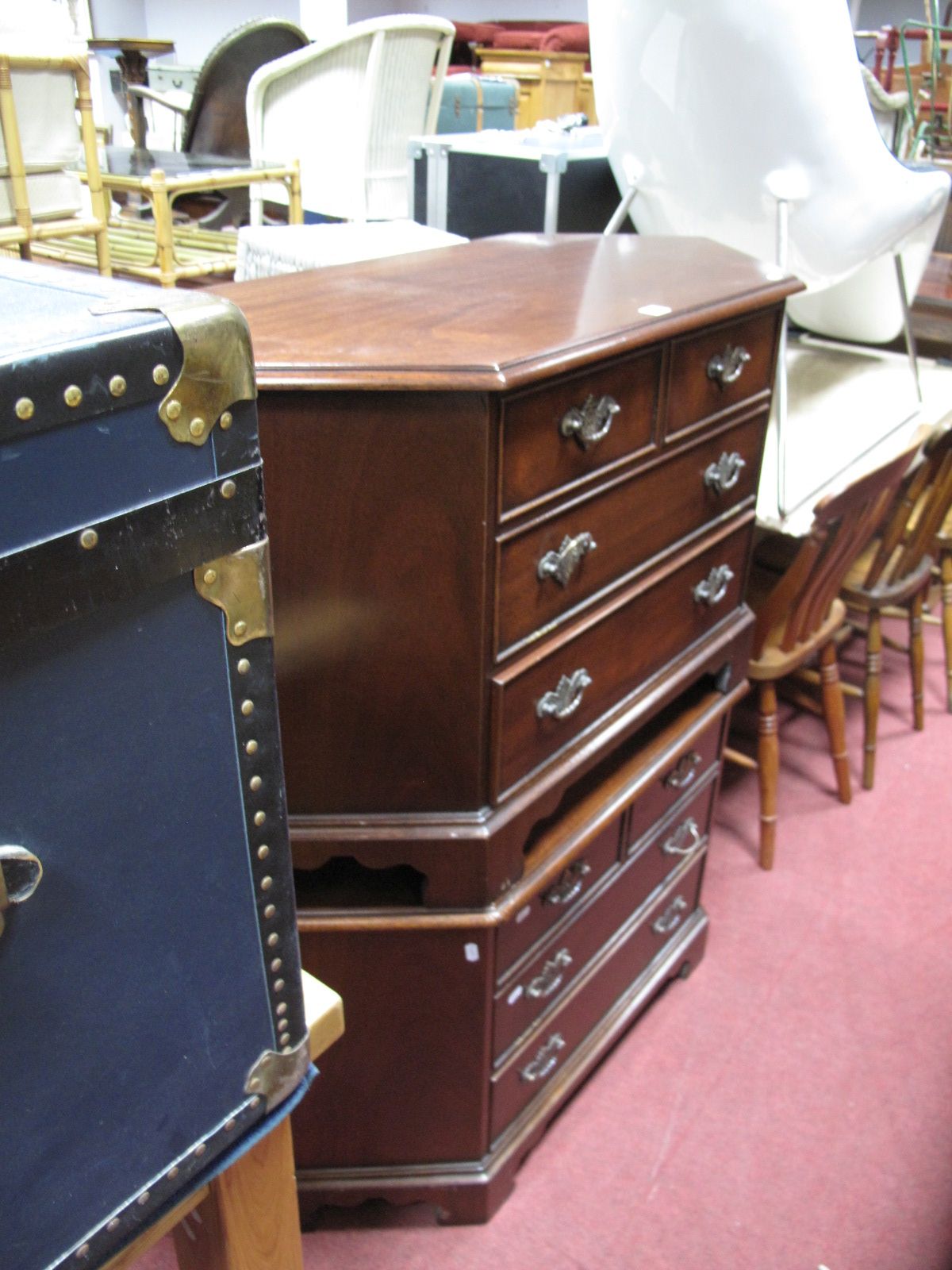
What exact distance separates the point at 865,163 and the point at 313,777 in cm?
129

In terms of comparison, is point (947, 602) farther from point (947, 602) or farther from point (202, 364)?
point (202, 364)

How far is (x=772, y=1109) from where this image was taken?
1623mm

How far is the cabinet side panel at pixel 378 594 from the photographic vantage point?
0.96m

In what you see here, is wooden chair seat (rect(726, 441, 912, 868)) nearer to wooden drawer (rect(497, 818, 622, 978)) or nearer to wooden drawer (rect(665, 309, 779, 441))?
wooden drawer (rect(665, 309, 779, 441))

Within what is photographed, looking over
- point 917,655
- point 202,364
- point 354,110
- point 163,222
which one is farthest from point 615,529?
point 354,110

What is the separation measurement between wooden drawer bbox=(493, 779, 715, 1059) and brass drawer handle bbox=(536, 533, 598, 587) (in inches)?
21.0

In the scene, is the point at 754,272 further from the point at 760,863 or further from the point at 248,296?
the point at 760,863

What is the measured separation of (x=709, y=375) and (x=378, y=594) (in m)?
0.54

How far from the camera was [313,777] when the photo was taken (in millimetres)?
1122

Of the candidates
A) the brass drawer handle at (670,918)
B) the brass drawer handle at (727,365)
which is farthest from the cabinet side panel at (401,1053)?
the brass drawer handle at (727,365)

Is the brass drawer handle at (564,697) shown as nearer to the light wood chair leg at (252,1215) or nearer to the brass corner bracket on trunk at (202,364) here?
the light wood chair leg at (252,1215)

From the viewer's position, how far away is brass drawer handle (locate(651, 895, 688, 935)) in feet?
5.61

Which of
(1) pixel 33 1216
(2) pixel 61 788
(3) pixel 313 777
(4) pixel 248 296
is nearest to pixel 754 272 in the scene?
(4) pixel 248 296

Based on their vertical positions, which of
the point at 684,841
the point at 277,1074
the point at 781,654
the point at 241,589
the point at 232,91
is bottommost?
the point at 684,841
